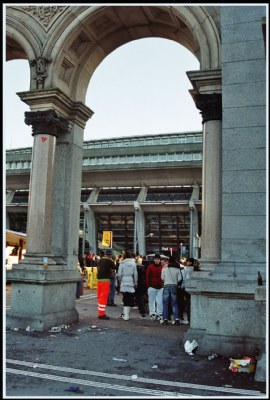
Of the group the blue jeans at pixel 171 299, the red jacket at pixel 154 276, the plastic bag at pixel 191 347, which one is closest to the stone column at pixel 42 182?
the blue jeans at pixel 171 299

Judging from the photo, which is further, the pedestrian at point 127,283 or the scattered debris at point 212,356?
the pedestrian at point 127,283

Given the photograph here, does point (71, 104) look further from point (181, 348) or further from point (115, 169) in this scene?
point (115, 169)

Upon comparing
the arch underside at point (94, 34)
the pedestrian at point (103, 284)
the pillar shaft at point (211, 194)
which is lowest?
the pedestrian at point (103, 284)

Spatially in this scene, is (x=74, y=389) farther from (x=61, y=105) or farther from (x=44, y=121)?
(x=61, y=105)

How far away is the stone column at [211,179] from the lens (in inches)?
339

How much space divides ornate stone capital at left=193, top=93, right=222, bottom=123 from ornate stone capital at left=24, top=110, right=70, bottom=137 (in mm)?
3762

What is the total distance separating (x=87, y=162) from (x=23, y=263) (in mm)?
34401

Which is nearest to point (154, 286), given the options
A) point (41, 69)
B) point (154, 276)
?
point (154, 276)

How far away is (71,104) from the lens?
37.6ft

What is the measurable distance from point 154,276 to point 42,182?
4.60 meters

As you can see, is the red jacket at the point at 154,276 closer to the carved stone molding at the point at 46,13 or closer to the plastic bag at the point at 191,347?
the plastic bag at the point at 191,347

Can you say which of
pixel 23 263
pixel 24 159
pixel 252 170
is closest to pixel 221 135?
pixel 252 170

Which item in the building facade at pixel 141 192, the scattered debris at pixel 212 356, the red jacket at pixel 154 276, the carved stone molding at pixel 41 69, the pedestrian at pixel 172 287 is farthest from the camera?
the building facade at pixel 141 192

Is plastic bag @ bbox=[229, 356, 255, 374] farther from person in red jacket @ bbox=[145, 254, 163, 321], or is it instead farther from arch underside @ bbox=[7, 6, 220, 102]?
arch underside @ bbox=[7, 6, 220, 102]
